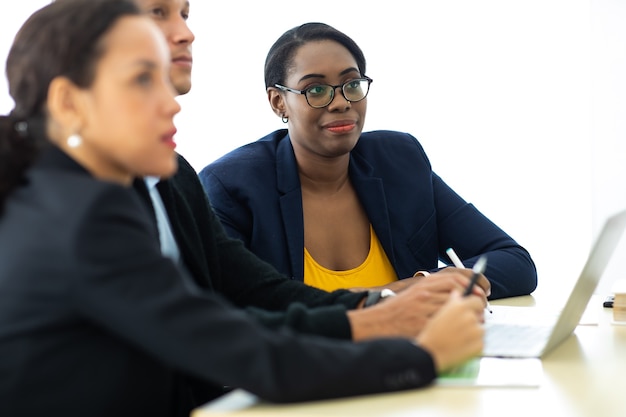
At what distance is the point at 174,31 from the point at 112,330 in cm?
102

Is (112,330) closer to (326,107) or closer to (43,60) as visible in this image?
(43,60)

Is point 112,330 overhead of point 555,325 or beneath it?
overhead

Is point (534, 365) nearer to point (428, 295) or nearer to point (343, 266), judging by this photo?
point (428, 295)

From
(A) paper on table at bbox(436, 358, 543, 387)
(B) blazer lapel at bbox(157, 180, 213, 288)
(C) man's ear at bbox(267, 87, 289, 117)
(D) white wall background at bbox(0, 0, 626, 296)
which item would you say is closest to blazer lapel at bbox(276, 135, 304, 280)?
(C) man's ear at bbox(267, 87, 289, 117)

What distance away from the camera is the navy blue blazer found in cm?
249

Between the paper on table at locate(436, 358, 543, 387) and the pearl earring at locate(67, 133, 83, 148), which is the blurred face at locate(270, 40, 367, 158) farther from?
the pearl earring at locate(67, 133, 83, 148)

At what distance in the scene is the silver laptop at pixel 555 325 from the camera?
153 centimetres

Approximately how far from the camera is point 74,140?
1240mm

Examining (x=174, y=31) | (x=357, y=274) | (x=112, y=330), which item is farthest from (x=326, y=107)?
(x=112, y=330)

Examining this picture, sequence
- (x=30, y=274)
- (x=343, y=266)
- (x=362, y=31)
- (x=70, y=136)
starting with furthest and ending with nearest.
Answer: (x=362, y=31) → (x=343, y=266) → (x=70, y=136) → (x=30, y=274)

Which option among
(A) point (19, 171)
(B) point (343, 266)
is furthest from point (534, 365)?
(B) point (343, 266)

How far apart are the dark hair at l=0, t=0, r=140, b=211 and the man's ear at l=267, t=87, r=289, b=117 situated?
4.76 ft

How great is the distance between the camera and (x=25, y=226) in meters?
1.16

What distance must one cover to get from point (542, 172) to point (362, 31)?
3.74ft
